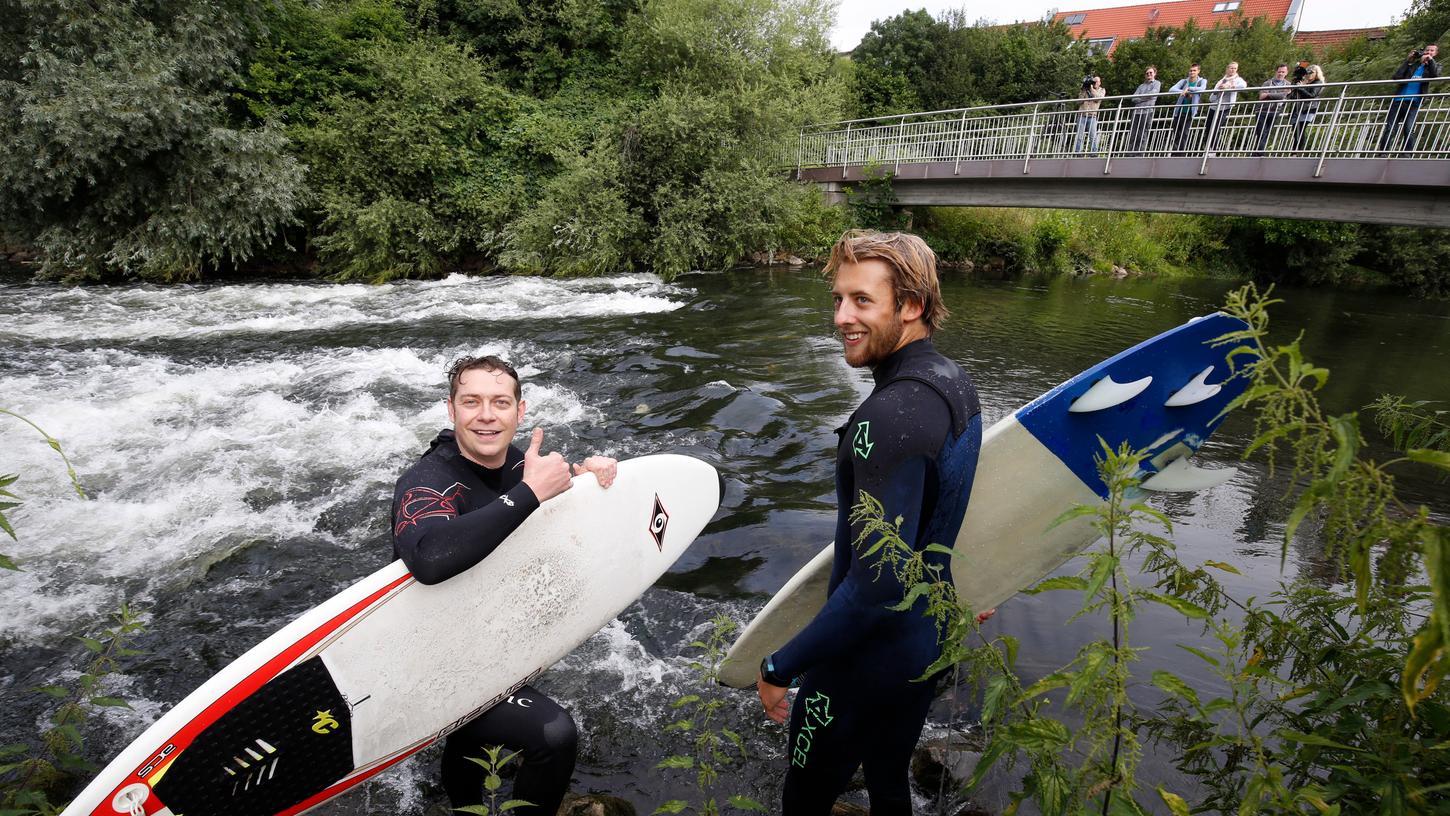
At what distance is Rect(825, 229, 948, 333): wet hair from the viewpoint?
181cm

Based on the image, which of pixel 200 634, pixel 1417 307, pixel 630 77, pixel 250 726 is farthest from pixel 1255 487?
pixel 1417 307

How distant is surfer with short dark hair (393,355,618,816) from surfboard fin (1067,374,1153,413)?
1932 millimetres

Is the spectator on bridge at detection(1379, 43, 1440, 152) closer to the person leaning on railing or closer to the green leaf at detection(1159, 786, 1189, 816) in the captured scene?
the person leaning on railing

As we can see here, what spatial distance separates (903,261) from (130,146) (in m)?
15.5

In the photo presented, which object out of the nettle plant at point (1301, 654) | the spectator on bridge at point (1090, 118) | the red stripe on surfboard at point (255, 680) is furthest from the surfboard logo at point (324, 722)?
the spectator on bridge at point (1090, 118)

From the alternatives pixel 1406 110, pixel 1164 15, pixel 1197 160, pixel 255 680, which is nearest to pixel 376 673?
pixel 255 680

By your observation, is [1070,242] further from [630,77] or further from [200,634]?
[200,634]

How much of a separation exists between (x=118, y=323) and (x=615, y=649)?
10.5 m

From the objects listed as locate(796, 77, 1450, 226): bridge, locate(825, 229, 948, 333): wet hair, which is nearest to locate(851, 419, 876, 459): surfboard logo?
locate(825, 229, 948, 333): wet hair

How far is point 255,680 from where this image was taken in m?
2.21

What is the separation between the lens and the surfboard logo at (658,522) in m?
3.38

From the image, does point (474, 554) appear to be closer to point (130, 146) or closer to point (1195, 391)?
point (1195, 391)

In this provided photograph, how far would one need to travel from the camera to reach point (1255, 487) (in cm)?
590

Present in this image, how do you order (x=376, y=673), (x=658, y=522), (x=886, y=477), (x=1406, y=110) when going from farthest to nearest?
(x=1406, y=110), (x=658, y=522), (x=376, y=673), (x=886, y=477)
